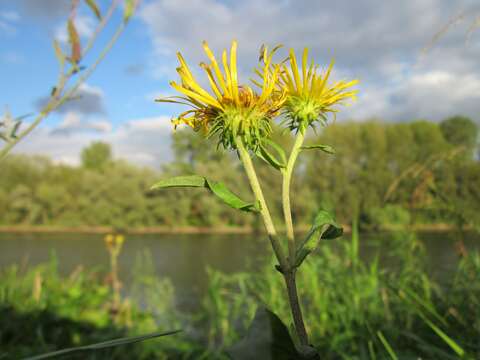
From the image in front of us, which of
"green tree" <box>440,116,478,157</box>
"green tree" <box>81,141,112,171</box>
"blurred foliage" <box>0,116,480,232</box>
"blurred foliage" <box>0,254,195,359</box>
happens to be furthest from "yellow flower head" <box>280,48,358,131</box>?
"green tree" <box>81,141,112,171</box>

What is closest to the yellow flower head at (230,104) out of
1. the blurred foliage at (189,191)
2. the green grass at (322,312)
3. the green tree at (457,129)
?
the green grass at (322,312)

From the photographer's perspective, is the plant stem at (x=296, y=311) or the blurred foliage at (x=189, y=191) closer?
the plant stem at (x=296, y=311)

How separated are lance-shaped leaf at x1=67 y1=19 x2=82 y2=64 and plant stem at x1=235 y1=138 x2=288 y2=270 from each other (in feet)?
1.13

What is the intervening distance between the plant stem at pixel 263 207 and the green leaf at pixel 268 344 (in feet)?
0.35

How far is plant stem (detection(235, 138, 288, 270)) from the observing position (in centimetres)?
45

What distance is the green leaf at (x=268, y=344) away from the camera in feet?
1.13

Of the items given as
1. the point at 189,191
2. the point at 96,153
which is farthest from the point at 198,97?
the point at 96,153

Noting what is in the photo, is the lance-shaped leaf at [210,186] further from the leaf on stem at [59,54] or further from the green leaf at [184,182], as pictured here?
the leaf on stem at [59,54]

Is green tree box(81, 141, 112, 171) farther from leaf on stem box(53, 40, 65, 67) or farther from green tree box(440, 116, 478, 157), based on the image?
A: leaf on stem box(53, 40, 65, 67)

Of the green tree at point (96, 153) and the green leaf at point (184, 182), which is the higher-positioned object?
the green tree at point (96, 153)

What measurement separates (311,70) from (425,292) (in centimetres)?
193

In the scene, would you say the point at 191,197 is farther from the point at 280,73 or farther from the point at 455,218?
the point at 280,73

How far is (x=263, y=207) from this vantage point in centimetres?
49

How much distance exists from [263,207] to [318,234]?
76 mm
